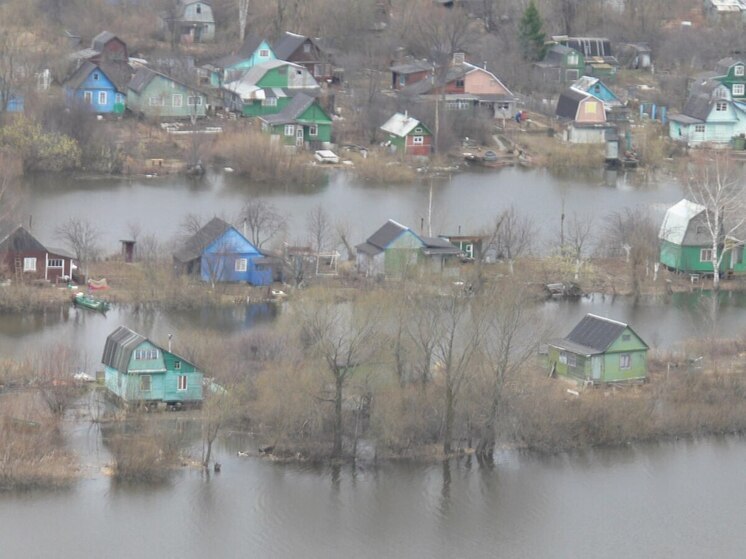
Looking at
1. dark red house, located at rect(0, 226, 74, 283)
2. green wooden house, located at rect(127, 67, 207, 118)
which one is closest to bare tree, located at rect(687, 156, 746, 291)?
dark red house, located at rect(0, 226, 74, 283)

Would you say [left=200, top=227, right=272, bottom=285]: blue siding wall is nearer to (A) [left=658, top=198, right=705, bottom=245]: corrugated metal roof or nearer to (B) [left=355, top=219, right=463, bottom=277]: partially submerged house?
(B) [left=355, top=219, right=463, bottom=277]: partially submerged house

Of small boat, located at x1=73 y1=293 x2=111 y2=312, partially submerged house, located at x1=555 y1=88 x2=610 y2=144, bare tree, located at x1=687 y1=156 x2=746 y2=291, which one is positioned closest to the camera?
small boat, located at x1=73 y1=293 x2=111 y2=312

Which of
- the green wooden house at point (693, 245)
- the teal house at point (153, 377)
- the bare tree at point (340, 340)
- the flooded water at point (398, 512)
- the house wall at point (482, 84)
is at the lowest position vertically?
the flooded water at point (398, 512)

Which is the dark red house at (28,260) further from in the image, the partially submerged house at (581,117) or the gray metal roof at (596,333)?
the partially submerged house at (581,117)

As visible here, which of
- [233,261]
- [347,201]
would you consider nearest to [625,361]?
[233,261]

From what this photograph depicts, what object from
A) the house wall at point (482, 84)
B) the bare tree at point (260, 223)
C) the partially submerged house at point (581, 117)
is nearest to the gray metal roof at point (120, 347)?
the bare tree at point (260, 223)

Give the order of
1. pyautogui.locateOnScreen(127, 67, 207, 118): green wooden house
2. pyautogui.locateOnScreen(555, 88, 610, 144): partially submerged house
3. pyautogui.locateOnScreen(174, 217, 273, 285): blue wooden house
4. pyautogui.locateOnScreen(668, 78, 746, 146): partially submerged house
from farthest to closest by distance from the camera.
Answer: pyautogui.locateOnScreen(668, 78, 746, 146): partially submerged house < pyautogui.locateOnScreen(555, 88, 610, 144): partially submerged house < pyautogui.locateOnScreen(127, 67, 207, 118): green wooden house < pyautogui.locateOnScreen(174, 217, 273, 285): blue wooden house
